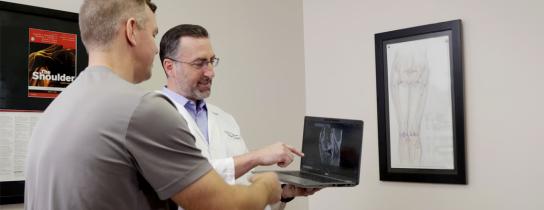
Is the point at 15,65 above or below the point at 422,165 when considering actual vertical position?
above

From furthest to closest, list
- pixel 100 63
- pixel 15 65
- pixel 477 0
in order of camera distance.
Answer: pixel 477 0, pixel 15 65, pixel 100 63

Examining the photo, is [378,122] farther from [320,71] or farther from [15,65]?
[15,65]

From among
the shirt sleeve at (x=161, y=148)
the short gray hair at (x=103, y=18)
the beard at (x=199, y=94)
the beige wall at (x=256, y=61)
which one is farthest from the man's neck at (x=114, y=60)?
the beige wall at (x=256, y=61)

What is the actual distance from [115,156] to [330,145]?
110 cm

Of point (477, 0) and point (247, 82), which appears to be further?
point (247, 82)

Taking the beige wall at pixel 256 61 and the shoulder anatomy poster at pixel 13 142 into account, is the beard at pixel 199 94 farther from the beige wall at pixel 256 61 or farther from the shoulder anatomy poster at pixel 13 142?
the shoulder anatomy poster at pixel 13 142

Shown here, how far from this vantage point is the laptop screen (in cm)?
177

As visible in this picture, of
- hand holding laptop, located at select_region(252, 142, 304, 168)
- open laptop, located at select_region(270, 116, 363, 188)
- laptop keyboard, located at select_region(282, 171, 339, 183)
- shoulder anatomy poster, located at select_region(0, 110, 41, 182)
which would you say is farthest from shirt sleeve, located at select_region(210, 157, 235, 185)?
shoulder anatomy poster, located at select_region(0, 110, 41, 182)

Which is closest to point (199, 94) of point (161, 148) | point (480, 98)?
point (161, 148)

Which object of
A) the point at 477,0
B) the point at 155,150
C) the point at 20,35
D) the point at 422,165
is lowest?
the point at 422,165

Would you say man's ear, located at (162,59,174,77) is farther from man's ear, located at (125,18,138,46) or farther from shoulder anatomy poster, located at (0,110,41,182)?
man's ear, located at (125,18,138,46)

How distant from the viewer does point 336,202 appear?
2.58 m

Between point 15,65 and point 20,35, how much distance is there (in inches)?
4.1

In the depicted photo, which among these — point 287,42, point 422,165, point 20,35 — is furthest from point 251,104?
point 20,35
